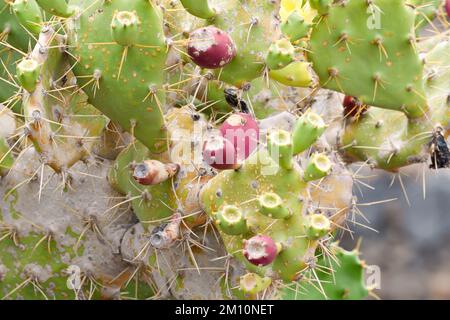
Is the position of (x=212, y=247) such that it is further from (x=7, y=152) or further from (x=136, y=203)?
(x=7, y=152)

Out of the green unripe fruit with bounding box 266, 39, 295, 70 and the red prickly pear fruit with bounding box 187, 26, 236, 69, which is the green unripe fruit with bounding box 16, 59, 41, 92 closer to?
the red prickly pear fruit with bounding box 187, 26, 236, 69

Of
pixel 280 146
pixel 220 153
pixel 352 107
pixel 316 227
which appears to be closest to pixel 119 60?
pixel 220 153

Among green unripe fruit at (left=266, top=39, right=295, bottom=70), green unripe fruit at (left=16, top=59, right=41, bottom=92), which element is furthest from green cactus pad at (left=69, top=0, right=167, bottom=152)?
green unripe fruit at (left=266, top=39, right=295, bottom=70)

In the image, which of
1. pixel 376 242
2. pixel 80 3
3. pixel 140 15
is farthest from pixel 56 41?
pixel 376 242

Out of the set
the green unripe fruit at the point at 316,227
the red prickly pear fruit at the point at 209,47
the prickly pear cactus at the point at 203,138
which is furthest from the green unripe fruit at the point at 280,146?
the red prickly pear fruit at the point at 209,47

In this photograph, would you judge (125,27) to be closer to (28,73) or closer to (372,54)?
(28,73)

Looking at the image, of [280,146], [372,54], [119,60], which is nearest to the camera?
[280,146]
